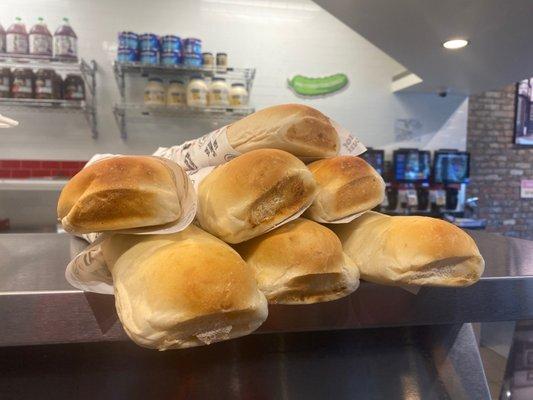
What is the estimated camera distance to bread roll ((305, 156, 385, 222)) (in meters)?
0.51

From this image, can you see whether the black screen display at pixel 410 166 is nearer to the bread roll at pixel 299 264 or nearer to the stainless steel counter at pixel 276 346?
the stainless steel counter at pixel 276 346

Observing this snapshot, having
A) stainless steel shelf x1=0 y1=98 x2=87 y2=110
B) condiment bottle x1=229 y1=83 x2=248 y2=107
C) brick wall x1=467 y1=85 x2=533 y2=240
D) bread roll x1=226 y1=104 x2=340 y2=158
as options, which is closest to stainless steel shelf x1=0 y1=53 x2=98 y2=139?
stainless steel shelf x1=0 y1=98 x2=87 y2=110

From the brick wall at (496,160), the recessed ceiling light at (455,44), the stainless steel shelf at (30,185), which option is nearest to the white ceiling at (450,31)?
the recessed ceiling light at (455,44)

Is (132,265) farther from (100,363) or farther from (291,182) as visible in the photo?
(100,363)

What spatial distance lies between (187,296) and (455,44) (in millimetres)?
2752

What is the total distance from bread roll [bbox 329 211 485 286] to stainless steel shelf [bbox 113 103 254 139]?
9.32 ft

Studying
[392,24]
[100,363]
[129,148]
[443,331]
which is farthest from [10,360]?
[129,148]

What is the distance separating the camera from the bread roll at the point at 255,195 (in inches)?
17.5

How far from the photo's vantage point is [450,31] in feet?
7.88

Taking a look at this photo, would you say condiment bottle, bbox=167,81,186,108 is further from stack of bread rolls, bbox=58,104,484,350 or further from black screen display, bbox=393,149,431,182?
stack of bread rolls, bbox=58,104,484,350

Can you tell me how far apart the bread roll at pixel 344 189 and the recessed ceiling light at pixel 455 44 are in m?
2.42

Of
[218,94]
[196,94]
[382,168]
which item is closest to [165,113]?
[196,94]

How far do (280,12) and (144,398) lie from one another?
3.55 meters

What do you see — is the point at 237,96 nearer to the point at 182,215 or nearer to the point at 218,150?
the point at 218,150
